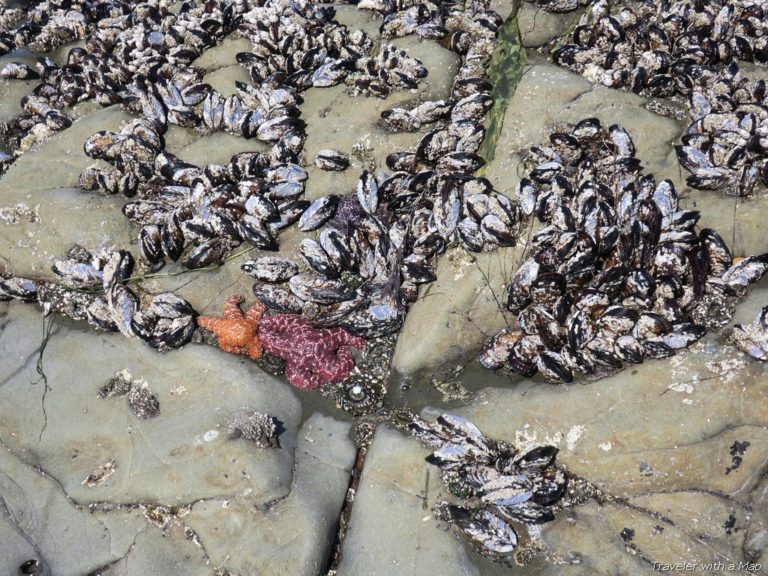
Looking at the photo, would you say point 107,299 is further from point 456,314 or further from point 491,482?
point 491,482

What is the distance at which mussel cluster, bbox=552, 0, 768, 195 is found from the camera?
478cm

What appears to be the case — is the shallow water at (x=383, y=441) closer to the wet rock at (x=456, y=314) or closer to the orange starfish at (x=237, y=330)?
the wet rock at (x=456, y=314)

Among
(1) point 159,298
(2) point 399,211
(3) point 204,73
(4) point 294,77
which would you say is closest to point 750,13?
(2) point 399,211

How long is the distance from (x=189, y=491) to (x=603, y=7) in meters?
5.74

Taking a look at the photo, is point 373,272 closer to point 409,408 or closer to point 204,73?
point 409,408

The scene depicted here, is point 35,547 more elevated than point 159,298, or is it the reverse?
point 159,298

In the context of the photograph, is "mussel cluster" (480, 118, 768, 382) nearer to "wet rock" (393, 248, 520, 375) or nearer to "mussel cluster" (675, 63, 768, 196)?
"wet rock" (393, 248, 520, 375)

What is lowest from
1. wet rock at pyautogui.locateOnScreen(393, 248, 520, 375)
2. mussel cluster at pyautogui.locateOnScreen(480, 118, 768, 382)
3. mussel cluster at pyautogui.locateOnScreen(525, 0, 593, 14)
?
wet rock at pyautogui.locateOnScreen(393, 248, 520, 375)

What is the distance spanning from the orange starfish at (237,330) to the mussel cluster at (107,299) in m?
0.20

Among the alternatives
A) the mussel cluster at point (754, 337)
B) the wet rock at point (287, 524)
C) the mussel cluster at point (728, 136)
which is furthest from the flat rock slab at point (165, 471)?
the mussel cluster at point (728, 136)

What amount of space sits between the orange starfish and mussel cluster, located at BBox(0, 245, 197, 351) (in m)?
0.20

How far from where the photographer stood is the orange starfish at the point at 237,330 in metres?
4.81

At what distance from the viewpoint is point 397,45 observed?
6273 mm

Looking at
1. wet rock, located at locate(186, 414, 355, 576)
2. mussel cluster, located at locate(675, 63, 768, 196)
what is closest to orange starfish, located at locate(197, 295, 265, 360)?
wet rock, located at locate(186, 414, 355, 576)
